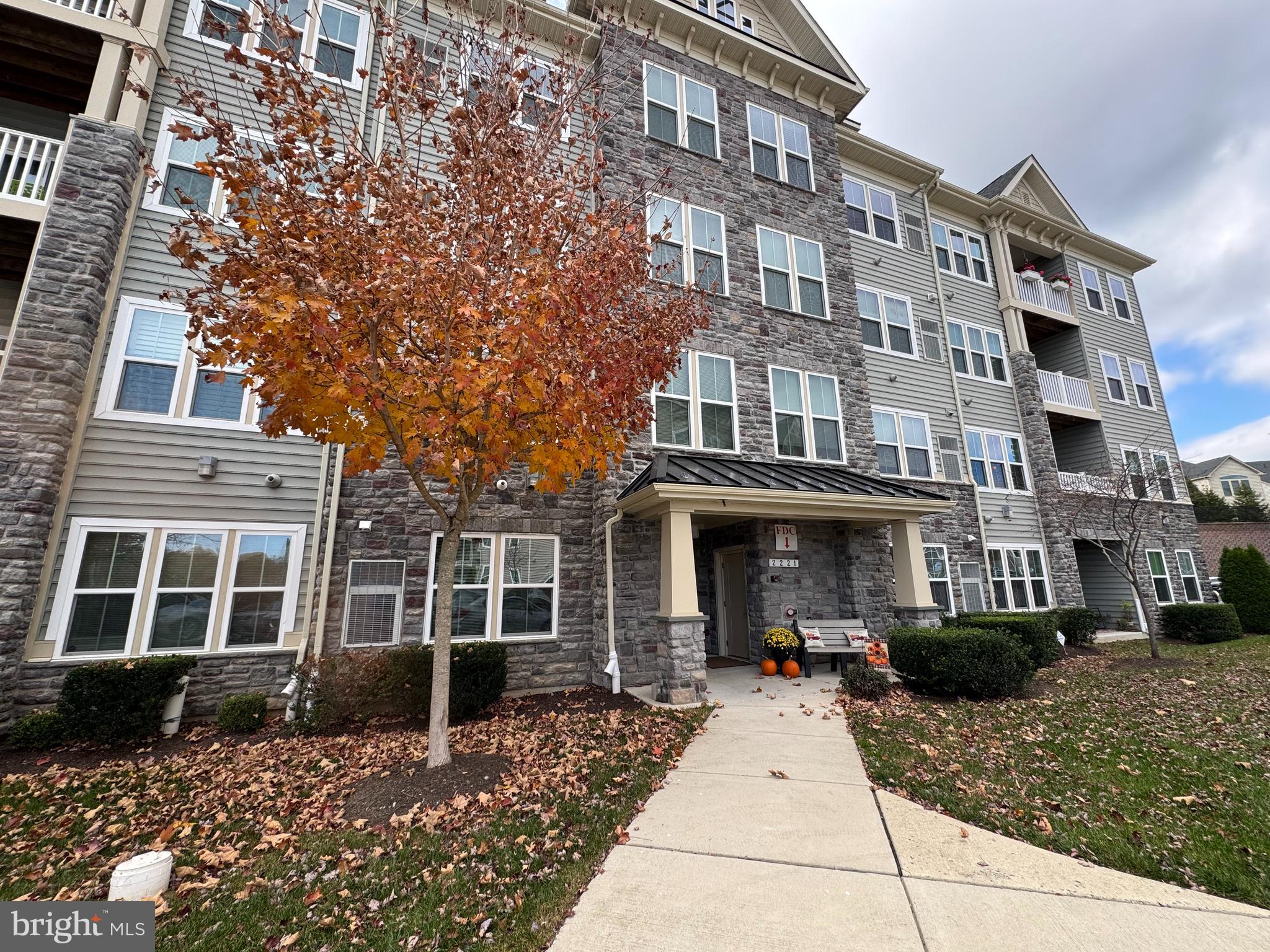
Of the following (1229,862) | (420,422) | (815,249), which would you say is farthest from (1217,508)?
(420,422)

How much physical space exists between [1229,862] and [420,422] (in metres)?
6.70

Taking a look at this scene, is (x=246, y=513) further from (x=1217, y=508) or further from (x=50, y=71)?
(x=1217, y=508)

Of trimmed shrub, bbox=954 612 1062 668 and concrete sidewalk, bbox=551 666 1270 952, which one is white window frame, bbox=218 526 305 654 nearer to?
concrete sidewalk, bbox=551 666 1270 952

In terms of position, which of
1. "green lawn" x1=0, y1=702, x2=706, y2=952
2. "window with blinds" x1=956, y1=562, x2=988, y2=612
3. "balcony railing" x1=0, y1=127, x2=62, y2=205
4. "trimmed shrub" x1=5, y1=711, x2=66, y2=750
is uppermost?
"balcony railing" x1=0, y1=127, x2=62, y2=205

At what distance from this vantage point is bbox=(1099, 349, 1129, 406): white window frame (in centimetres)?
1830

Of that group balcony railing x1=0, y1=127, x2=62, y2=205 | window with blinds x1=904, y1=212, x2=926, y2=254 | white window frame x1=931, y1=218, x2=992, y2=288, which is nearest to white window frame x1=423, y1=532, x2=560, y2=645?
balcony railing x1=0, y1=127, x2=62, y2=205

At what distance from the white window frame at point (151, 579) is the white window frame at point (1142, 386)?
2525 centimetres

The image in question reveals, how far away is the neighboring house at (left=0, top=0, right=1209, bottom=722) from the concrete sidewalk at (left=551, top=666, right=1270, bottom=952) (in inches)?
148

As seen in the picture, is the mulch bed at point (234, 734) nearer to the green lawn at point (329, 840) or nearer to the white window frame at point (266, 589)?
the green lawn at point (329, 840)

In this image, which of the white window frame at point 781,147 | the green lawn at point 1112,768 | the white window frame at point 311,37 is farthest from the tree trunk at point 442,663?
the white window frame at point 781,147

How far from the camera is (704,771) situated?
5.23 meters

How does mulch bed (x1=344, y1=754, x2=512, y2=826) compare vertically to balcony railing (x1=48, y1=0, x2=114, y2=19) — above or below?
below

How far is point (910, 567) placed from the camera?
1025 cm

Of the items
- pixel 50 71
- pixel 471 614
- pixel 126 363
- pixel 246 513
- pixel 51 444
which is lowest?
pixel 471 614
